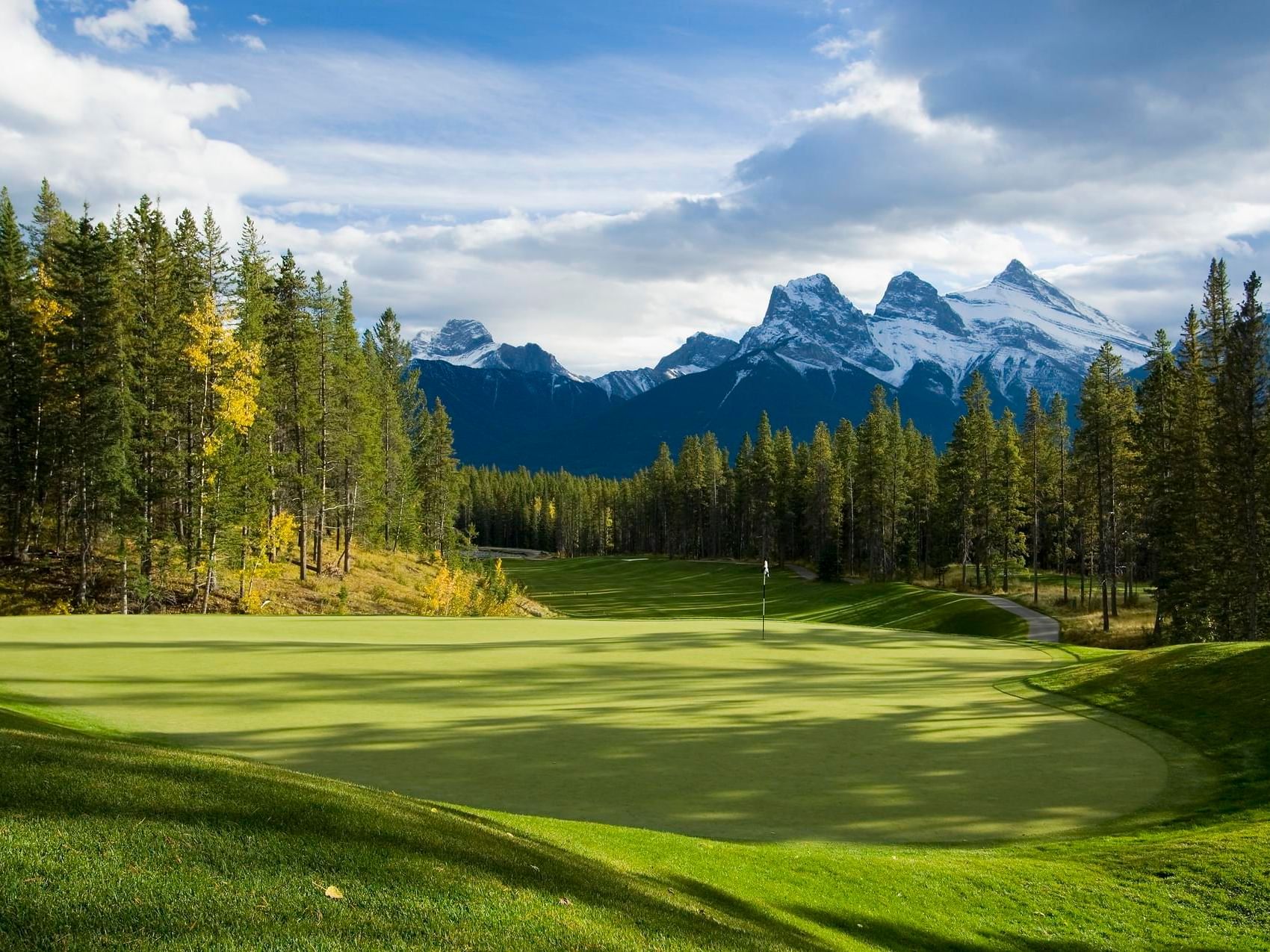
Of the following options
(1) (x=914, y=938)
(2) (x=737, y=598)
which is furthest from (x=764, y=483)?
(1) (x=914, y=938)

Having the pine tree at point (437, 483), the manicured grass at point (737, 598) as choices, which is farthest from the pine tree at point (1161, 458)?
the pine tree at point (437, 483)

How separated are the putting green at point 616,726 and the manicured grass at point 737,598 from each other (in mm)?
30938

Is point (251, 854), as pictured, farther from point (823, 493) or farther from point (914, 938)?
point (823, 493)

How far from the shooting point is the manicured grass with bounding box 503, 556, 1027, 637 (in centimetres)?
5881

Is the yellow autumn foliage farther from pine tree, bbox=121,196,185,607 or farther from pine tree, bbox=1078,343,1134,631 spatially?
Result: pine tree, bbox=1078,343,1134,631

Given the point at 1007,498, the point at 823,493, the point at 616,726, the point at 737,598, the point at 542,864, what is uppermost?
the point at 823,493

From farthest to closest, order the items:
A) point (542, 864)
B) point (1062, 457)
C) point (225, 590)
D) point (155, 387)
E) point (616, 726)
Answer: point (1062, 457) < point (225, 590) < point (155, 387) < point (616, 726) < point (542, 864)

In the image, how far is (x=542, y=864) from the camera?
7867 mm

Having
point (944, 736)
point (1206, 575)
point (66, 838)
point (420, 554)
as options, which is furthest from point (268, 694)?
point (420, 554)

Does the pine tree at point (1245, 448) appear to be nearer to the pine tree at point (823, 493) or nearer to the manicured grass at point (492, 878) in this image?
the manicured grass at point (492, 878)

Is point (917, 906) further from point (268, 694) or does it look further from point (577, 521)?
point (577, 521)

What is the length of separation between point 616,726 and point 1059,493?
6884cm

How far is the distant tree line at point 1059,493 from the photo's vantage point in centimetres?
4028

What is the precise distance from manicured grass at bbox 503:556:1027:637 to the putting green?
1218 inches
